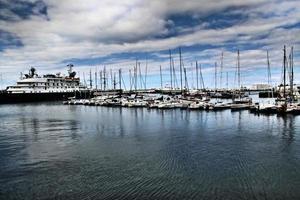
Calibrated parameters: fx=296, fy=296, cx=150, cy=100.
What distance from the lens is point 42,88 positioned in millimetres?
137500

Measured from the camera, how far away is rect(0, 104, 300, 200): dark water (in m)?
15.7

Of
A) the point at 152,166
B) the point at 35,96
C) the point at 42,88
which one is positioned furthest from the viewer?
the point at 42,88

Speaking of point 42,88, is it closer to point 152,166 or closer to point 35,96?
point 35,96

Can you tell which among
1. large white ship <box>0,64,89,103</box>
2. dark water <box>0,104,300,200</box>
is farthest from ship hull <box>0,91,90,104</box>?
dark water <box>0,104,300,200</box>

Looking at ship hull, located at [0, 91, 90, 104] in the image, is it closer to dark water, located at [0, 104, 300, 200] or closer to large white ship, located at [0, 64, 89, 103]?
large white ship, located at [0, 64, 89, 103]

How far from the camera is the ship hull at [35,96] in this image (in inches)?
4658

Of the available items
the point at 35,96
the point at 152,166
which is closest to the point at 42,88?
the point at 35,96

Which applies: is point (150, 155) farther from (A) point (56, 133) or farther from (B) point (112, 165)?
(A) point (56, 133)

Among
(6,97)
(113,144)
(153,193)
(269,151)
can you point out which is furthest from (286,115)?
(6,97)

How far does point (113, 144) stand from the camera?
28.5m

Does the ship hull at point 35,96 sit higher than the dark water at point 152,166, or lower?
higher

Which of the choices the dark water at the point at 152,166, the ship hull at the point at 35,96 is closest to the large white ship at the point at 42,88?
the ship hull at the point at 35,96

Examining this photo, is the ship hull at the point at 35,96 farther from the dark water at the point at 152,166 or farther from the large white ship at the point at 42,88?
the dark water at the point at 152,166

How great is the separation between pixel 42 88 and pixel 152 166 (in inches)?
5030
